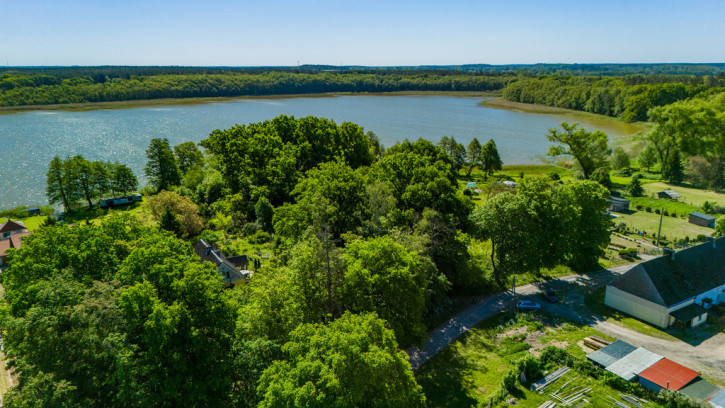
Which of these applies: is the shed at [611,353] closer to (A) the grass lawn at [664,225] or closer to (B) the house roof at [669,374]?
(B) the house roof at [669,374]

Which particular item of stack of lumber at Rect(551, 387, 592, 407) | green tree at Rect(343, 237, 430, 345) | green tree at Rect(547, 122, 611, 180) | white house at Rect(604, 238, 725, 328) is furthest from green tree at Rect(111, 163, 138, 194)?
green tree at Rect(547, 122, 611, 180)

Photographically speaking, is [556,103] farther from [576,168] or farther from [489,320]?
[489,320]

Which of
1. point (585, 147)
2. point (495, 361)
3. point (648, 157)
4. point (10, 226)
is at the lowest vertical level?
point (495, 361)

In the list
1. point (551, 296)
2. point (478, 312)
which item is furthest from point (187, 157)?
point (551, 296)

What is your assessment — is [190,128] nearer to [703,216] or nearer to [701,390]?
[703,216]

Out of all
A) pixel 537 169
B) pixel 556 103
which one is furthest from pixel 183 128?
pixel 556 103

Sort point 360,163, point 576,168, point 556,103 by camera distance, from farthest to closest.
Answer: point 556,103 → point 576,168 → point 360,163

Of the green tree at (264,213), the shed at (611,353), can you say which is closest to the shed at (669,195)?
the shed at (611,353)

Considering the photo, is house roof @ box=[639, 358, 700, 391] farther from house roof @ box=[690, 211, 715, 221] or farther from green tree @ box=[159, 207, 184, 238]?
green tree @ box=[159, 207, 184, 238]
